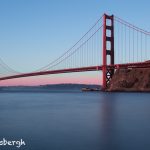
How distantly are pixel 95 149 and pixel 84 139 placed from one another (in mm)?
1616

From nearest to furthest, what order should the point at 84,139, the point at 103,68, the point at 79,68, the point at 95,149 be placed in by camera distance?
the point at 95,149 → the point at 84,139 → the point at 79,68 → the point at 103,68

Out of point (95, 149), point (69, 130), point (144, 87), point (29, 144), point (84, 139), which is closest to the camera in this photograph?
point (95, 149)

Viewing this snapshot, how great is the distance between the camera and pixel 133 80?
235 ft

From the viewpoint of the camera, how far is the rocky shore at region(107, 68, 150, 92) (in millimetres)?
68625

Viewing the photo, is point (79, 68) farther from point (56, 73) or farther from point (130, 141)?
point (130, 141)

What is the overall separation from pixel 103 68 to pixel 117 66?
8.57 feet

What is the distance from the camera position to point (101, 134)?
13203 mm

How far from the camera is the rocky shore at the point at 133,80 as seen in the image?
68625mm

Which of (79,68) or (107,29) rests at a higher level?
(107,29)

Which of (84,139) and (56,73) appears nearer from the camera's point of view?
(84,139)

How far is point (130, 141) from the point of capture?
1177 cm

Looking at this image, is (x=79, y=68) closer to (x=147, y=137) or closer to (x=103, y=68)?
(x=103, y=68)

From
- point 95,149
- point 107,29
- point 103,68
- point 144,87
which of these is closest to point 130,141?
point 95,149

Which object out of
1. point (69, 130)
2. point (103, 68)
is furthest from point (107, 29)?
point (69, 130)
